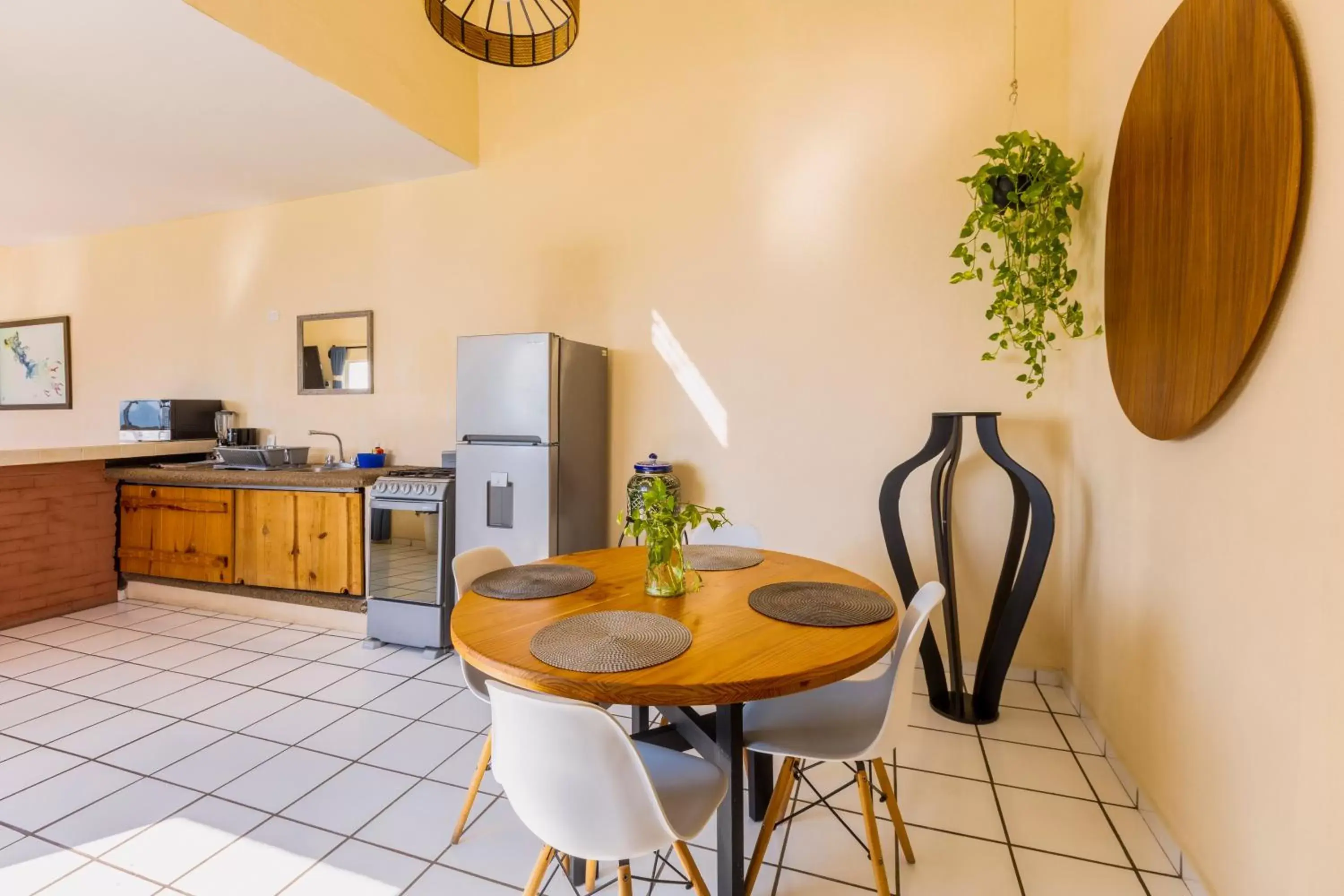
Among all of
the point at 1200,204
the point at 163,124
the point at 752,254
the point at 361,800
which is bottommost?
the point at 361,800

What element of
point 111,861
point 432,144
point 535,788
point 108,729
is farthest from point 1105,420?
point 108,729

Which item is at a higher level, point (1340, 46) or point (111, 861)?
point (1340, 46)

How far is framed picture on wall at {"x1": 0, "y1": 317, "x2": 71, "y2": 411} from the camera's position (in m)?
5.71

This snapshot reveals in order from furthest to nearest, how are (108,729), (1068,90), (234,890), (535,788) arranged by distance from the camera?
(1068,90)
(108,729)
(234,890)
(535,788)

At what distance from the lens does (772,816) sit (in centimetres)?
156

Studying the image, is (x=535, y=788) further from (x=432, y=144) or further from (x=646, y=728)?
(x=432, y=144)

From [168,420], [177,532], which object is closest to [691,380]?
[177,532]

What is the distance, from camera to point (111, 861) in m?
1.79

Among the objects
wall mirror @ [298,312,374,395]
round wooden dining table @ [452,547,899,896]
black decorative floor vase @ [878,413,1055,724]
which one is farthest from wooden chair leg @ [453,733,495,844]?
wall mirror @ [298,312,374,395]

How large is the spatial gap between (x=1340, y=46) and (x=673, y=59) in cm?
309

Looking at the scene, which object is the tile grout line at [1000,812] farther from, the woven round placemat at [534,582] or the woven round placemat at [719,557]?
the woven round placemat at [534,582]

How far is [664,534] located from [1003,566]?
1847 mm

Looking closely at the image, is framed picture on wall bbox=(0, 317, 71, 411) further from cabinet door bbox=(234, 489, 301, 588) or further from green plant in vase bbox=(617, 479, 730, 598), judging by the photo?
green plant in vase bbox=(617, 479, 730, 598)

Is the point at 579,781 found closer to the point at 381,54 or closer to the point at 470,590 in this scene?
the point at 470,590
